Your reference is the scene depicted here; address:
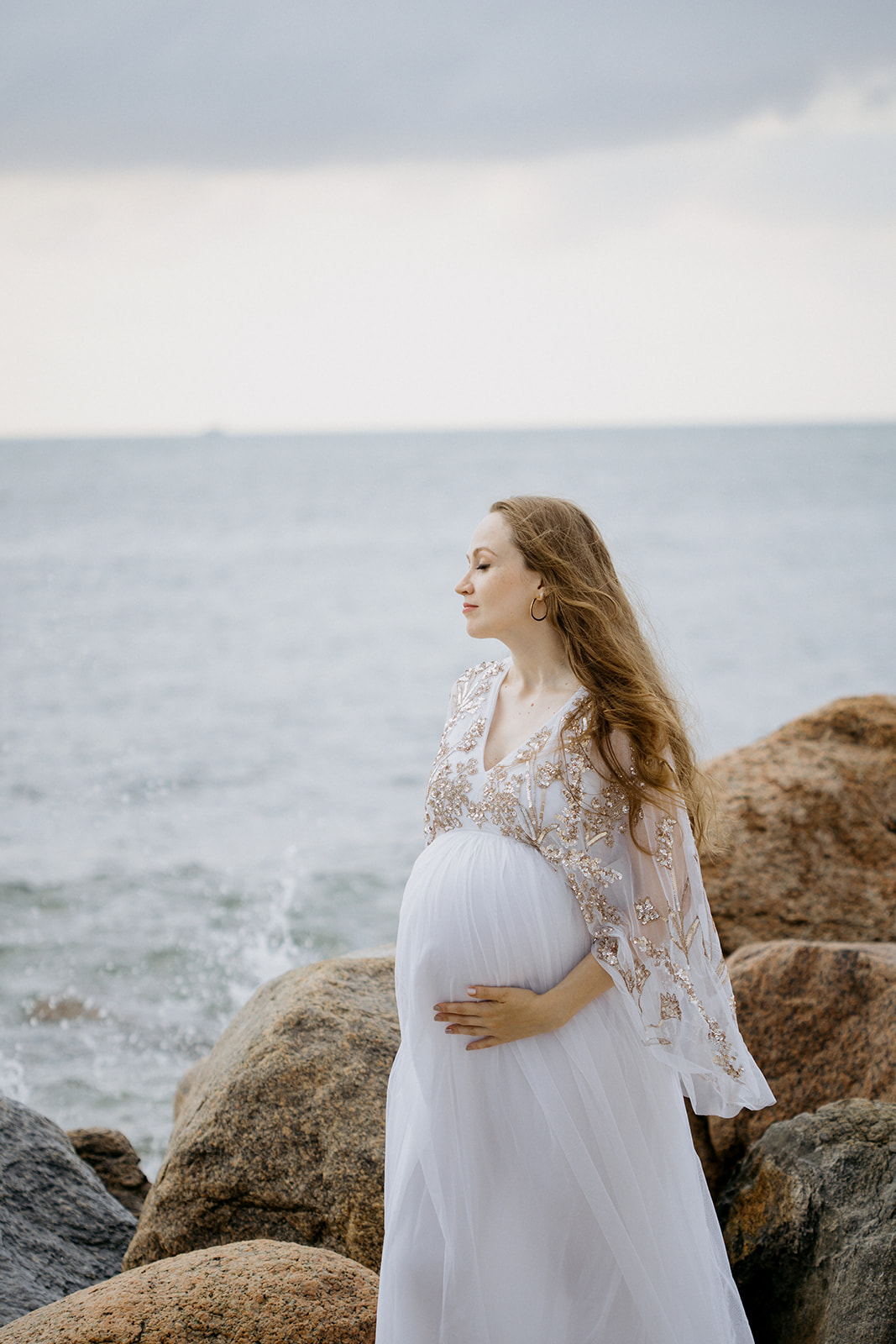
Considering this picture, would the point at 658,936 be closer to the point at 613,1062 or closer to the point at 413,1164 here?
the point at 613,1062

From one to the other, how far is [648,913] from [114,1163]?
2.92 metres

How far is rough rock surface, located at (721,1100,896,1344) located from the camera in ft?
8.73

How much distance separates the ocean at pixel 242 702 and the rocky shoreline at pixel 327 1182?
111cm

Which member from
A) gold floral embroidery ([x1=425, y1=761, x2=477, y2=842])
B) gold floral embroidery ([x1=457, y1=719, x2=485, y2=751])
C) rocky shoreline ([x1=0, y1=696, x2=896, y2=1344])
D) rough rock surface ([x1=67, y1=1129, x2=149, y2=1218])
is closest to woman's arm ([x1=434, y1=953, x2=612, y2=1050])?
gold floral embroidery ([x1=425, y1=761, x2=477, y2=842])

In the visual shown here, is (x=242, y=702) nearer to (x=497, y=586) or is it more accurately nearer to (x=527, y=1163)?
(x=497, y=586)

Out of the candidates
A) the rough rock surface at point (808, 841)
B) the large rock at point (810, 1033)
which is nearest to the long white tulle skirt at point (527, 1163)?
the large rock at point (810, 1033)

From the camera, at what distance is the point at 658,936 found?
7.97 ft

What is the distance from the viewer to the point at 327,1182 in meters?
3.21

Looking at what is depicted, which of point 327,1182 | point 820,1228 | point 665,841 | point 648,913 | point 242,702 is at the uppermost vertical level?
point 242,702

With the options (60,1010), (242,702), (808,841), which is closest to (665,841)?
(808,841)

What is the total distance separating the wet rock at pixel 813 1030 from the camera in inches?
143

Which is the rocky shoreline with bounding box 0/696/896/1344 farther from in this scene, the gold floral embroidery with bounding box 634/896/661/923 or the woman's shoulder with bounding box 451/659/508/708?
the woman's shoulder with bounding box 451/659/508/708

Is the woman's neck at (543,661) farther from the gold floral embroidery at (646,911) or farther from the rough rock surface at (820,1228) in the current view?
the rough rock surface at (820,1228)

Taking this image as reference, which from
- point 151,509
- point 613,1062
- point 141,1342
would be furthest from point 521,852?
point 151,509
